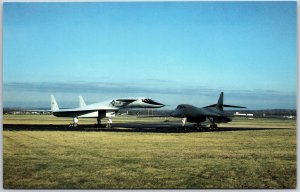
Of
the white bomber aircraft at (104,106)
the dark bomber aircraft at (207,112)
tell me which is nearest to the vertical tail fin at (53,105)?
the white bomber aircraft at (104,106)

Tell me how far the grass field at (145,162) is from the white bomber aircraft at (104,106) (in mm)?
646

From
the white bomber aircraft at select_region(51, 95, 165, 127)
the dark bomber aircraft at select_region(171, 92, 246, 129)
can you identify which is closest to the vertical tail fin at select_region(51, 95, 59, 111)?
the white bomber aircraft at select_region(51, 95, 165, 127)

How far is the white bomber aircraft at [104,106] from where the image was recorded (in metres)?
8.19

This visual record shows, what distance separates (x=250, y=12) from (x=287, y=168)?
2889 millimetres

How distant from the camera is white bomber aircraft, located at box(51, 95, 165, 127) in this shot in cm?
819

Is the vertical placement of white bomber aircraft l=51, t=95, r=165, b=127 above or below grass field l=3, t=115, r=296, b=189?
above

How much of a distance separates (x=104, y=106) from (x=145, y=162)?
1.79 m

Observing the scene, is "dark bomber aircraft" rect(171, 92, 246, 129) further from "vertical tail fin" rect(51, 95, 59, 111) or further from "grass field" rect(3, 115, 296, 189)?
"vertical tail fin" rect(51, 95, 59, 111)

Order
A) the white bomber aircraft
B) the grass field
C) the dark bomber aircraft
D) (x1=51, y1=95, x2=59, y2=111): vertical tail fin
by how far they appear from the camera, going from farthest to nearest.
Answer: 1. the dark bomber aircraft
2. the white bomber aircraft
3. (x1=51, y1=95, x2=59, y2=111): vertical tail fin
4. the grass field

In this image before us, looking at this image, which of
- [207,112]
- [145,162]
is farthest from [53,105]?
[207,112]

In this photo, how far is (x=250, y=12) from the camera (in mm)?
7277

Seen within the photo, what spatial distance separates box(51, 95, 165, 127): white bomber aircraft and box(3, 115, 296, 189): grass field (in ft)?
2.12

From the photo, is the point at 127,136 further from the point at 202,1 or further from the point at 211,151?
the point at 202,1

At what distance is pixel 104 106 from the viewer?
846 centimetres
